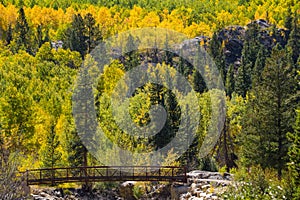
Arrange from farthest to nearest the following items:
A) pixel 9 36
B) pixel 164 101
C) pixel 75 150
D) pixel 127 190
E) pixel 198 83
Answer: pixel 9 36 < pixel 198 83 < pixel 164 101 < pixel 75 150 < pixel 127 190

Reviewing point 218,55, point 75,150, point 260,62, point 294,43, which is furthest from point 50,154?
point 294,43

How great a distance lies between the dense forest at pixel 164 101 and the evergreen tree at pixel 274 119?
8 cm

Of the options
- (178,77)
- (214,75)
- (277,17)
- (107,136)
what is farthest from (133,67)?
(277,17)

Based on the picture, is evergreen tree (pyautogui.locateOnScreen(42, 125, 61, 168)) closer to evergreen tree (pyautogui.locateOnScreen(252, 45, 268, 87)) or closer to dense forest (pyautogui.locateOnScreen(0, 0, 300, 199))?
dense forest (pyautogui.locateOnScreen(0, 0, 300, 199))

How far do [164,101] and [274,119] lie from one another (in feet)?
70.0

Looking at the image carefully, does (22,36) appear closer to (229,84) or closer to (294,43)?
(229,84)

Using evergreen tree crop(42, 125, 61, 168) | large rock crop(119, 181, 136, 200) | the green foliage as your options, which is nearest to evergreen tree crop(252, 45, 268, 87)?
large rock crop(119, 181, 136, 200)

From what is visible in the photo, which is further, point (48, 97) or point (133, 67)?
point (133, 67)

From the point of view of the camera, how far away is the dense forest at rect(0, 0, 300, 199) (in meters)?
40.0

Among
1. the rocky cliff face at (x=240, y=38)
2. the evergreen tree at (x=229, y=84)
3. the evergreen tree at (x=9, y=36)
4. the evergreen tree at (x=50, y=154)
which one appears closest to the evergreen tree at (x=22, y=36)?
the evergreen tree at (x=9, y=36)

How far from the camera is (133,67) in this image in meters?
82.4

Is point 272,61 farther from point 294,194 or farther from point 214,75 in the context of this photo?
point 214,75

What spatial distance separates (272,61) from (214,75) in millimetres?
46839

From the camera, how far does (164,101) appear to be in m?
59.9
